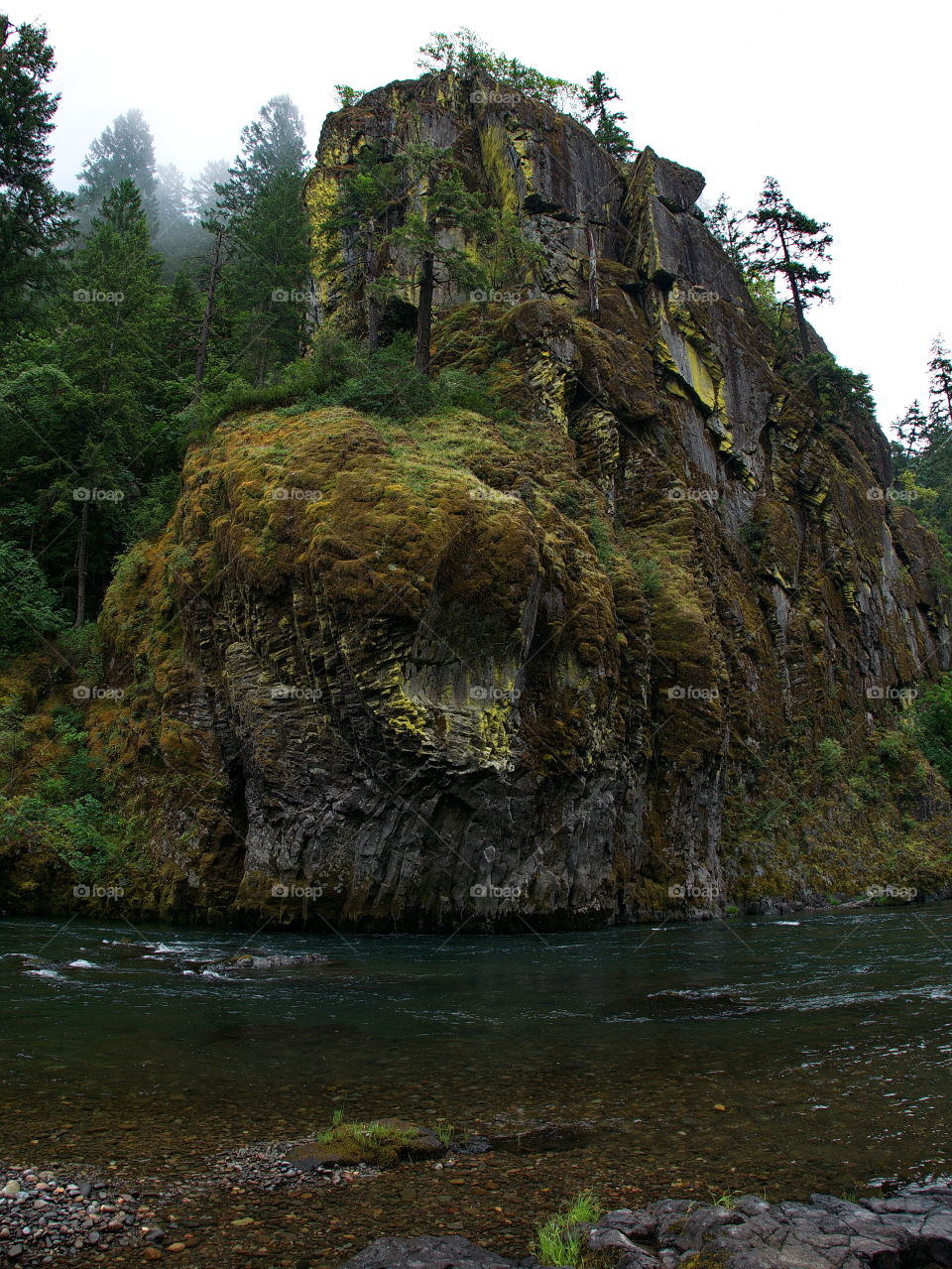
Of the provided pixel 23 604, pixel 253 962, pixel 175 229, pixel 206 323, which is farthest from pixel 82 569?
pixel 175 229

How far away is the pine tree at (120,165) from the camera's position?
84.6m

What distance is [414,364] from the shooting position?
27609 mm

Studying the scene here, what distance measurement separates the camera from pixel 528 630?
63.9 feet

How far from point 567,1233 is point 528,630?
15628mm

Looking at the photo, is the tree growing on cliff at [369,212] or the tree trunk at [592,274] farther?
the tree trunk at [592,274]

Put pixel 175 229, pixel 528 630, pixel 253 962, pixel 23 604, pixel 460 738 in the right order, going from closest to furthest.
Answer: pixel 253 962, pixel 460 738, pixel 528 630, pixel 23 604, pixel 175 229

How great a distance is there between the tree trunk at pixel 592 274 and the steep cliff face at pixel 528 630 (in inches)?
6.1

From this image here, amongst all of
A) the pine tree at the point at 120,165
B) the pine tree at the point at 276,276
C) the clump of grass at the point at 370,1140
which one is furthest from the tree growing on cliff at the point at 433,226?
the pine tree at the point at 120,165

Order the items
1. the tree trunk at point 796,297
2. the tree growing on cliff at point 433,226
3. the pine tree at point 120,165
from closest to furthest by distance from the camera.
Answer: the tree growing on cliff at point 433,226, the tree trunk at point 796,297, the pine tree at point 120,165

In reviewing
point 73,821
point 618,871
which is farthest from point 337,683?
point 618,871

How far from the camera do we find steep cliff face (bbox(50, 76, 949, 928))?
17875 mm

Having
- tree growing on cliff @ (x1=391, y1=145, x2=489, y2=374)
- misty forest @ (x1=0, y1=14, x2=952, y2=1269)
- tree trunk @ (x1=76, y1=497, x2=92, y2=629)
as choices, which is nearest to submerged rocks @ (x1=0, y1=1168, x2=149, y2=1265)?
misty forest @ (x1=0, y1=14, x2=952, y2=1269)

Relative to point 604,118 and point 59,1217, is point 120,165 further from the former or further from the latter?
point 59,1217

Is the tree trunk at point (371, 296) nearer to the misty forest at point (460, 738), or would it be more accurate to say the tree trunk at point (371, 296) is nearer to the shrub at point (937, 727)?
the misty forest at point (460, 738)
